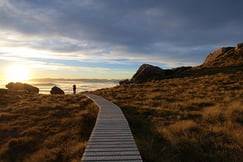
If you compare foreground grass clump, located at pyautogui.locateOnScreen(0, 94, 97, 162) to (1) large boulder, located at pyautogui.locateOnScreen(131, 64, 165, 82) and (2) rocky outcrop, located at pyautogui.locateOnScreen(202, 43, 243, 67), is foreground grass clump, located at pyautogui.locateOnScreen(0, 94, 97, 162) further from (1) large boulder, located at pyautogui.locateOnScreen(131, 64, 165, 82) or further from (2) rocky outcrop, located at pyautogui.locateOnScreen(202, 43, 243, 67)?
(2) rocky outcrop, located at pyautogui.locateOnScreen(202, 43, 243, 67)

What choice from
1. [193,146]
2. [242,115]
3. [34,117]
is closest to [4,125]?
[34,117]

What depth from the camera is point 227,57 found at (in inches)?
2304

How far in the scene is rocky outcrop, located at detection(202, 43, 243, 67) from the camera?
50.6m

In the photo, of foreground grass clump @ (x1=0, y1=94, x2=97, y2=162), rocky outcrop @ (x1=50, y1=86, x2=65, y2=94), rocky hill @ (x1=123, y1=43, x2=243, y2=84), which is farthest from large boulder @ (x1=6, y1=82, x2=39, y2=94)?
foreground grass clump @ (x1=0, y1=94, x2=97, y2=162)

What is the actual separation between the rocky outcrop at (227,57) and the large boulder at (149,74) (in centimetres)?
1289

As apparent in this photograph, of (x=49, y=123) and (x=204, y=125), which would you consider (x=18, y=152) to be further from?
(x=204, y=125)

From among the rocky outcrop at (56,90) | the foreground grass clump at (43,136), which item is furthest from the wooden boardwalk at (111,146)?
the rocky outcrop at (56,90)

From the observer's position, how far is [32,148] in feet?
39.9

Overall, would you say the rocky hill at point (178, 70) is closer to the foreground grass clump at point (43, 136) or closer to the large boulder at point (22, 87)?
the large boulder at point (22, 87)

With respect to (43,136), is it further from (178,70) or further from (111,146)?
(178,70)

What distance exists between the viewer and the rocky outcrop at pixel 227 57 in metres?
50.6

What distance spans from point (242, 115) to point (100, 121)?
773 cm

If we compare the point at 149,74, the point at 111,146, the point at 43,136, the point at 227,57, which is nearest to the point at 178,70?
the point at 149,74

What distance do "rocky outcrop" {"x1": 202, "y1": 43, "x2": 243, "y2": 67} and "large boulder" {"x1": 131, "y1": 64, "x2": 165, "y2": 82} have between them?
42.3 ft
